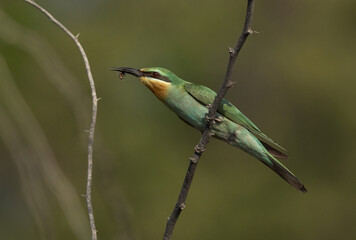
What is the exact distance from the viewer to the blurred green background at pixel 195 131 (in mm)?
4988

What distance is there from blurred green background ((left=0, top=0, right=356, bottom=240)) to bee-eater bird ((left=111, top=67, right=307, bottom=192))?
1.29 meters

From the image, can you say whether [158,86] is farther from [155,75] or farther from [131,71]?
[131,71]

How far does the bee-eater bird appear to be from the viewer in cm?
330

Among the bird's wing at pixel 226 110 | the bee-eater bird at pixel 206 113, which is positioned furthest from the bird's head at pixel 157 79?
the bird's wing at pixel 226 110

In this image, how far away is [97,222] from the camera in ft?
15.4

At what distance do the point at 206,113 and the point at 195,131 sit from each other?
2147 mm

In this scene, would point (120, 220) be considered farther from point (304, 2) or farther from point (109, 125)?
point (304, 2)

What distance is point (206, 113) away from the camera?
3311mm

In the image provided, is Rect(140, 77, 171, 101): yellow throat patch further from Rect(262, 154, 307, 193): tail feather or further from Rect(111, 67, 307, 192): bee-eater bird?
Rect(262, 154, 307, 193): tail feather

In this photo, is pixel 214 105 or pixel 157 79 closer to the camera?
pixel 214 105

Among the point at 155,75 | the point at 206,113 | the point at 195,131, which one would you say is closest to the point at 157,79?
the point at 155,75

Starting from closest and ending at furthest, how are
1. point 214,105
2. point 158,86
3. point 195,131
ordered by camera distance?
point 214,105 < point 158,86 < point 195,131

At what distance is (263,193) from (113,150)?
1355 mm

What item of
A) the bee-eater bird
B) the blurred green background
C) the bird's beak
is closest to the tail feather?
the bee-eater bird
